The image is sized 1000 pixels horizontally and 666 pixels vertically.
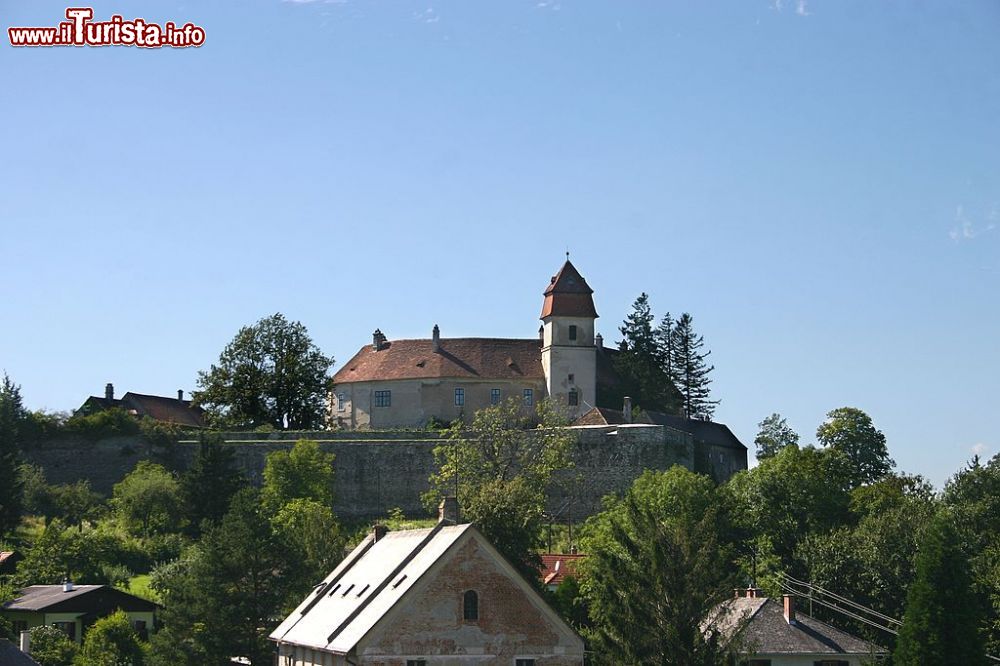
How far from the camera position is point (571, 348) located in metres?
94.9

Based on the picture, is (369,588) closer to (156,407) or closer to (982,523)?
(982,523)

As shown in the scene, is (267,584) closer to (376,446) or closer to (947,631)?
(947,631)

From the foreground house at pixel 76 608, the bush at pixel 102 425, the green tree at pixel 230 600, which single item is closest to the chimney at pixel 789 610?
the green tree at pixel 230 600

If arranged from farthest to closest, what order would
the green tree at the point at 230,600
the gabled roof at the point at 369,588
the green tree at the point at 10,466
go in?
the green tree at the point at 10,466 → the green tree at the point at 230,600 → the gabled roof at the point at 369,588

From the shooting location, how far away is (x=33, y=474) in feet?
278

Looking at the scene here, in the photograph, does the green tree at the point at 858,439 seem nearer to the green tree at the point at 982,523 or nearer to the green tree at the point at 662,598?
the green tree at the point at 982,523

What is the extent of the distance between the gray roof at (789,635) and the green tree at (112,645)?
1864 cm

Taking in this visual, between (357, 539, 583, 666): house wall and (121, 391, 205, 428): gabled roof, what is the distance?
6414 centimetres

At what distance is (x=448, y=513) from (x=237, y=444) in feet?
157

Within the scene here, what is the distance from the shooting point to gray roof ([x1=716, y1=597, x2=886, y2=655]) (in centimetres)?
5153

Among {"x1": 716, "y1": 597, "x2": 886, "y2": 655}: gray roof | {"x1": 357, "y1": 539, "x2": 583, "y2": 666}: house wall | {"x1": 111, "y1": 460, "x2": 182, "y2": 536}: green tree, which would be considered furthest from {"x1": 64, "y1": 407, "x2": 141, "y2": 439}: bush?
{"x1": 357, "y1": 539, "x2": 583, "y2": 666}: house wall

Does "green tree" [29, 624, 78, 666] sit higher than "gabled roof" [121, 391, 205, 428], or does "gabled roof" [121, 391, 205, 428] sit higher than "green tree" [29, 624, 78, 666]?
"gabled roof" [121, 391, 205, 428]

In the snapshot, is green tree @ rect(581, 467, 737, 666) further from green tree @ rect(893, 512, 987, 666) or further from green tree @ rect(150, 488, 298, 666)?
green tree @ rect(150, 488, 298, 666)

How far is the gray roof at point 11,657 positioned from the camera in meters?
40.0
